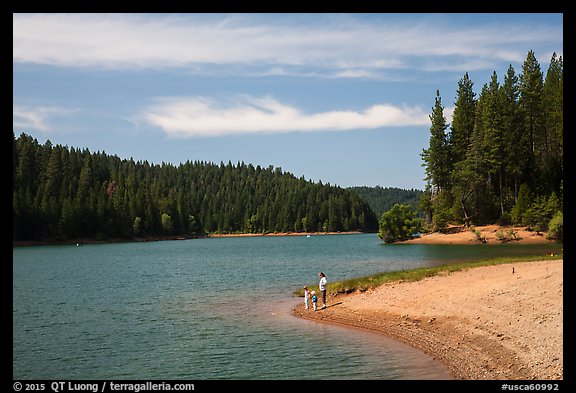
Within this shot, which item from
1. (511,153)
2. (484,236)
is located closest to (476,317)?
(484,236)

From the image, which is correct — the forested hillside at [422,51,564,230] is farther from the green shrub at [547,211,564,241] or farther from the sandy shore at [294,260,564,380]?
the sandy shore at [294,260,564,380]

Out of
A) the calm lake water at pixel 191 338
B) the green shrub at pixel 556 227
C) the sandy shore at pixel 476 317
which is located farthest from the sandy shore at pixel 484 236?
the sandy shore at pixel 476 317

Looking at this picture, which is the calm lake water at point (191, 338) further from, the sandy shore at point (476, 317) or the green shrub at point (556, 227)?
the green shrub at point (556, 227)

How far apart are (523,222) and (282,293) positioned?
69736mm

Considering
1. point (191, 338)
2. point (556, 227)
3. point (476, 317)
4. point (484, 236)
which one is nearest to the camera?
point (476, 317)

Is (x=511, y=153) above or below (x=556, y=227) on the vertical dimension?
above

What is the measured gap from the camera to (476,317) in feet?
98.5

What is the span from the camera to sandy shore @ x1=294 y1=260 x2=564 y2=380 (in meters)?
22.7

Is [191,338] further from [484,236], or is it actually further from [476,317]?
[484,236]

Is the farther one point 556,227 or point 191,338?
point 556,227

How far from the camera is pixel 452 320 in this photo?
30.9 m

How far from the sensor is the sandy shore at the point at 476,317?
74.5 ft
